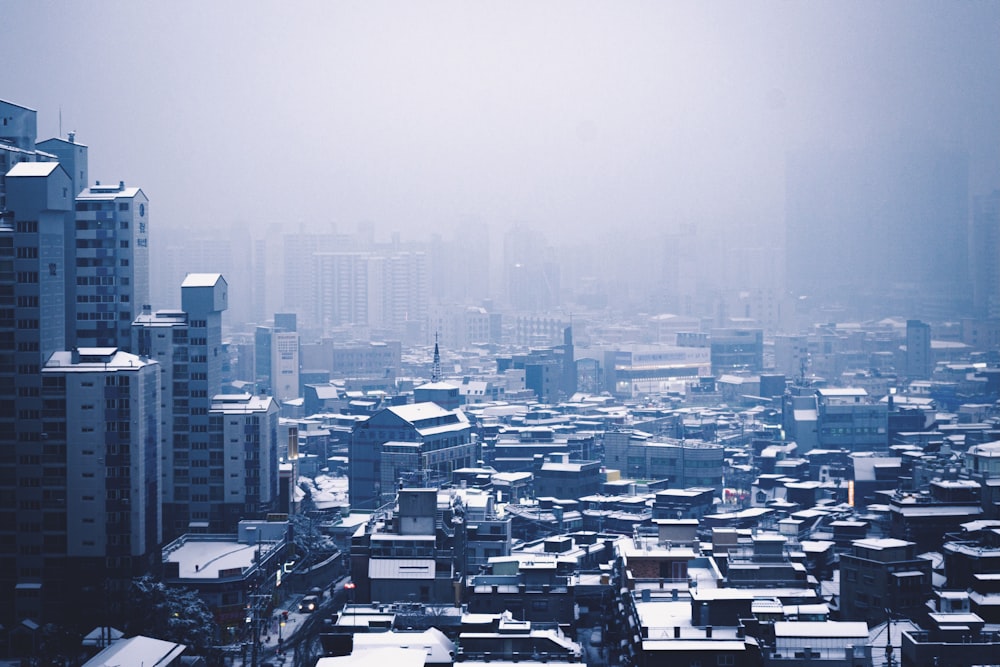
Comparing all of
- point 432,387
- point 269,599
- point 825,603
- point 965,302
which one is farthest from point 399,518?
point 965,302

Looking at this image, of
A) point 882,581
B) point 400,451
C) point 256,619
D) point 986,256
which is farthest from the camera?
point 986,256

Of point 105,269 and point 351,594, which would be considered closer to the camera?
point 351,594

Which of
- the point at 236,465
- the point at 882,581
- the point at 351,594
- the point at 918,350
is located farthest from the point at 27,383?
the point at 918,350

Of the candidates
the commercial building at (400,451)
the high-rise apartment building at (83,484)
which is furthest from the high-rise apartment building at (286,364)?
the high-rise apartment building at (83,484)

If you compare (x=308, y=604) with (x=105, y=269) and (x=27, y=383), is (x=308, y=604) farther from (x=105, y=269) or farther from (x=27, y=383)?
(x=105, y=269)

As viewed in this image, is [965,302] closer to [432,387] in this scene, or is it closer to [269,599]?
[432,387]

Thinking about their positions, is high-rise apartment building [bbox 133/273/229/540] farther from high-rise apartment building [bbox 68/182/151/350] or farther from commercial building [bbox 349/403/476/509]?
commercial building [bbox 349/403/476/509]

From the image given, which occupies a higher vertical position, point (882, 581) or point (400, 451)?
point (400, 451)

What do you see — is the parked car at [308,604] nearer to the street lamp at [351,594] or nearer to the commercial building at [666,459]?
the street lamp at [351,594]

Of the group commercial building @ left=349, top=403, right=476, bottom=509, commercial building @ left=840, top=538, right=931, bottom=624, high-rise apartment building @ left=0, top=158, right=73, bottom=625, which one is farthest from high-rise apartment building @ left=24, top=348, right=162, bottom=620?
commercial building @ left=840, top=538, right=931, bottom=624
